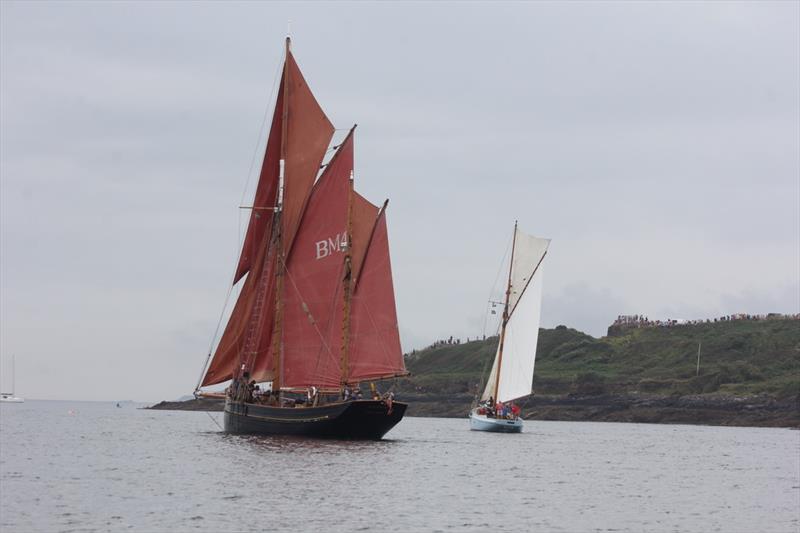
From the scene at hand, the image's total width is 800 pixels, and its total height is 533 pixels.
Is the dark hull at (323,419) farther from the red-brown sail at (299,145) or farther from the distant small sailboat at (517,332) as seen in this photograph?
the distant small sailboat at (517,332)

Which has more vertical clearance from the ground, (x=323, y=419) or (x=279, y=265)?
(x=279, y=265)

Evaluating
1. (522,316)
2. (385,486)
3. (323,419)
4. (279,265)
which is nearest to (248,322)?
(279,265)

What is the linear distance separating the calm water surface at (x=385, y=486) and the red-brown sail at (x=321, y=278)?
5977 millimetres

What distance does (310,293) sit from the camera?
9238 centimetres

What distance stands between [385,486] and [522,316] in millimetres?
72376

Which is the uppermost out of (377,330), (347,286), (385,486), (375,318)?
(347,286)

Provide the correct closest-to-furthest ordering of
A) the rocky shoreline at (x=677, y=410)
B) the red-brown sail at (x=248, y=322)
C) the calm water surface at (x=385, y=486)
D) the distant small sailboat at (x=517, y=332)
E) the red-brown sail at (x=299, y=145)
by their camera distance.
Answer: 1. the calm water surface at (x=385, y=486)
2. the red-brown sail at (x=299, y=145)
3. the red-brown sail at (x=248, y=322)
4. the distant small sailboat at (x=517, y=332)
5. the rocky shoreline at (x=677, y=410)

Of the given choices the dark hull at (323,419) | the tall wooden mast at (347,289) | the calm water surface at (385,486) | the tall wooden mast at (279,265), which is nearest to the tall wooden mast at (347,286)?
the tall wooden mast at (347,289)

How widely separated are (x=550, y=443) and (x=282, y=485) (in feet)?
184

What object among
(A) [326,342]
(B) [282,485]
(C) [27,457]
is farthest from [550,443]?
(B) [282,485]

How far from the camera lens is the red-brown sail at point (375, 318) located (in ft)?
299

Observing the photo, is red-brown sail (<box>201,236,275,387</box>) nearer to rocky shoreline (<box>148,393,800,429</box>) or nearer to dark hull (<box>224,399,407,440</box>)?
dark hull (<box>224,399,407,440</box>)

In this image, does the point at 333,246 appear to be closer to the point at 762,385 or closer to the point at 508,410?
the point at 508,410

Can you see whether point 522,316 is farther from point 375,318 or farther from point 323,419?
point 323,419
